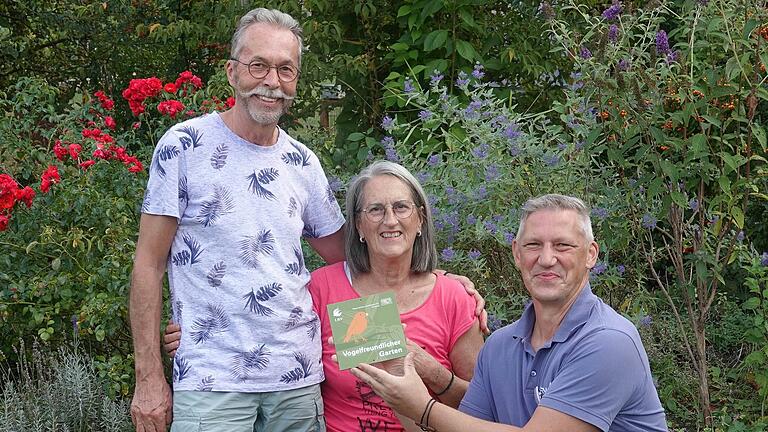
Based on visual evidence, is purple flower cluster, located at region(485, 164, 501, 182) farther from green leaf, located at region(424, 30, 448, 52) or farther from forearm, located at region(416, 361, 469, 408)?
green leaf, located at region(424, 30, 448, 52)

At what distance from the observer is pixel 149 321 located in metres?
2.82

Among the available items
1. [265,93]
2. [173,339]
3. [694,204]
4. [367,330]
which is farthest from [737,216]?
[173,339]

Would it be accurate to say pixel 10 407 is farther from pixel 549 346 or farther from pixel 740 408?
pixel 740 408

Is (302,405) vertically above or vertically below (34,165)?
below

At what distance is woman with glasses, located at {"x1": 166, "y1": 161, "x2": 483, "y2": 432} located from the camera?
121 inches

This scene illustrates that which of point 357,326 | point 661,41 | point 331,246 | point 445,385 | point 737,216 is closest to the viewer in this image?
point 357,326

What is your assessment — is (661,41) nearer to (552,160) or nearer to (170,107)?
(552,160)

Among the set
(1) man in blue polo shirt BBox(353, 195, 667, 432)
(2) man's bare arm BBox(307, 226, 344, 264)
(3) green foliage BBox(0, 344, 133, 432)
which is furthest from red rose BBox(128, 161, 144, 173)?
(1) man in blue polo shirt BBox(353, 195, 667, 432)

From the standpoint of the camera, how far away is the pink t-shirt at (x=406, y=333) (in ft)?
10.1

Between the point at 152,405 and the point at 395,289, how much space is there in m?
0.88

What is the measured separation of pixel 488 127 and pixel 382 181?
3.08ft

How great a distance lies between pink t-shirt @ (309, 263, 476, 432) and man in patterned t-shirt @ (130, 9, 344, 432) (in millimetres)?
180

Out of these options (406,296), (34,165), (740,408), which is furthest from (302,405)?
(34,165)

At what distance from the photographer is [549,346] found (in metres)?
2.63
